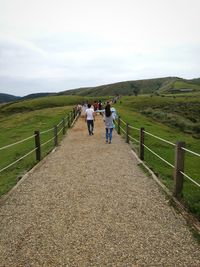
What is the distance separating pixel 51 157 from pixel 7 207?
6.93 meters

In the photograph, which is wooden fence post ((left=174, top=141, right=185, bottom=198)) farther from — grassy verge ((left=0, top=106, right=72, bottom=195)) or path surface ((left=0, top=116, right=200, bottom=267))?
grassy verge ((left=0, top=106, right=72, bottom=195))

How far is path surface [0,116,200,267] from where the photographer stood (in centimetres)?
521

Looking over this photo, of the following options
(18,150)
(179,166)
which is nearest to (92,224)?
(179,166)

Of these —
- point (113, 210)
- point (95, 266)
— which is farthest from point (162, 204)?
point (95, 266)

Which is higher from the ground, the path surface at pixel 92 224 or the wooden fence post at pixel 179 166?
the wooden fence post at pixel 179 166

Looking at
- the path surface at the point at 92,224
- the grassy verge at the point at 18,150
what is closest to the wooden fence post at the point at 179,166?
the path surface at the point at 92,224

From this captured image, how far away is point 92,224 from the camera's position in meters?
6.48

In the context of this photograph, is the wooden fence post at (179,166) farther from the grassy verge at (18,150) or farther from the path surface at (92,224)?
the grassy verge at (18,150)

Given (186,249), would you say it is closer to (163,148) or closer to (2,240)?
(2,240)

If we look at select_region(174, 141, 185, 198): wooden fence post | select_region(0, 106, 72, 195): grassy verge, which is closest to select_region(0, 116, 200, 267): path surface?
select_region(174, 141, 185, 198): wooden fence post

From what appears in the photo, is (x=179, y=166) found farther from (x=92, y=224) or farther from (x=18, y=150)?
(x=18, y=150)

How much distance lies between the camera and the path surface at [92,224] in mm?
5215

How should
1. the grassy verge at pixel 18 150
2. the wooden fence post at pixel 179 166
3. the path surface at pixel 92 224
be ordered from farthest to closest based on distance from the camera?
the grassy verge at pixel 18 150, the wooden fence post at pixel 179 166, the path surface at pixel 92 224

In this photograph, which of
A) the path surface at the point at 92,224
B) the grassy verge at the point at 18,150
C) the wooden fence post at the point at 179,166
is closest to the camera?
the path surface at the point at 92,224
